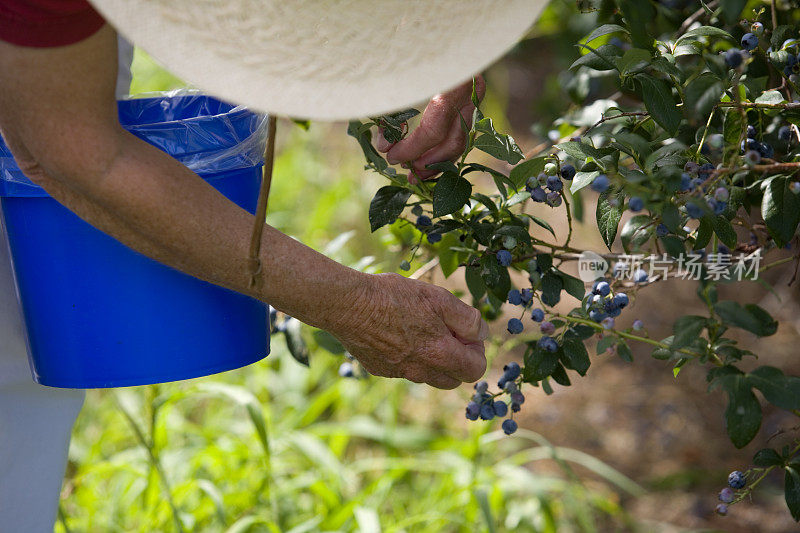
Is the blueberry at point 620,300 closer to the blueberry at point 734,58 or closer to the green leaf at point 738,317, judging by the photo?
the green leaf at point 738,317

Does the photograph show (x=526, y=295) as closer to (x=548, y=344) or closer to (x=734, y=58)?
(x=548, y=344)

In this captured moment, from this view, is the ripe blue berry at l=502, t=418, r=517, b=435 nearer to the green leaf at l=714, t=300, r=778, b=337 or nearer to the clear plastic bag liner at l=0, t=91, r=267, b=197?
the green leaf at l=714, t=300, r=778, b=337

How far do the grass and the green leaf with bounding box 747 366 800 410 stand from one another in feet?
2.31

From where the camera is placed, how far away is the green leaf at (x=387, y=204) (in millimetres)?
1295

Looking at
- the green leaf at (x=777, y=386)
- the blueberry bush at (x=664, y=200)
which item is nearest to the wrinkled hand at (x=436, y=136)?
the blueberry bush at (x=664, y=200)

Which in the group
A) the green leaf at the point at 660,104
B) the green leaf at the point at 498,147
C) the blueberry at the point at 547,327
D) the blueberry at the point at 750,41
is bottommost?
the blueberry at the point at 547,327

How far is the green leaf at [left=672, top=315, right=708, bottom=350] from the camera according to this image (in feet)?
3.69

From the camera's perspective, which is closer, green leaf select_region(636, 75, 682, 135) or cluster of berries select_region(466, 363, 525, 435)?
green leaf select_region(636, 75, 682, 135)

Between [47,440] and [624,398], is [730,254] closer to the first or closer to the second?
[47,440]

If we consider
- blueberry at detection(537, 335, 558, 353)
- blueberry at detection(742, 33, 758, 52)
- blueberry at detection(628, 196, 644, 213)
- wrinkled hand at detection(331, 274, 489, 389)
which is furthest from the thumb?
blueberry at detection(742, 33, 758, 52)

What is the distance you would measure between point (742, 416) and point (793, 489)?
0.17 meters

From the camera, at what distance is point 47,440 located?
1.55 meters

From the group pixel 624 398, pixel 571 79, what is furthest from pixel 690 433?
pixel 571 79

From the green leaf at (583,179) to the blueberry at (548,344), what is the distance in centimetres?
24
